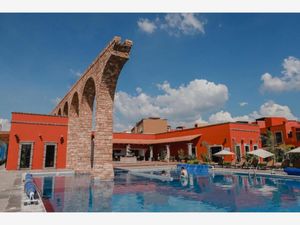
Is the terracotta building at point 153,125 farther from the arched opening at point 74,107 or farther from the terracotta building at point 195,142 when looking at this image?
the arched opening at point 74,107

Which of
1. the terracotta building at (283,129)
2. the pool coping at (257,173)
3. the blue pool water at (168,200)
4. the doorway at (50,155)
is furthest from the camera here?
Answer: the terracotta building at (283,129)

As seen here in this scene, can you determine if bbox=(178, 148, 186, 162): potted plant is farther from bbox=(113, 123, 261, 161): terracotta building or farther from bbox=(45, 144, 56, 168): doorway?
bbox=(45, 144, 56, 168): doorway

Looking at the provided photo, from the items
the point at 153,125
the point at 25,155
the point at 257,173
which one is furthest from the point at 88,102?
the point at 153,125

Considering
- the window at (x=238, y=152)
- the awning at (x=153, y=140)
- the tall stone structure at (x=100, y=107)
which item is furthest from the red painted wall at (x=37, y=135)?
the window at (x=238, y=152)

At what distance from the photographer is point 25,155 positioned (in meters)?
18.1

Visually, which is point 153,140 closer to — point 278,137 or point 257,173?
point 278,137

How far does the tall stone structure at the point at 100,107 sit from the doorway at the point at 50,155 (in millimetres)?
2400

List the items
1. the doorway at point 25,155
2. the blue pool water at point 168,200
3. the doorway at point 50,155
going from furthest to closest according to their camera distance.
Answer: the doorway at point 50,155 < the doorway at point 25,155 < the blue pool water at point 168,200

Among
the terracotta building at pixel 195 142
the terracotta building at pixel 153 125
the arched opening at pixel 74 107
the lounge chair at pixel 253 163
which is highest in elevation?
the terracotta building at pixel 153 125

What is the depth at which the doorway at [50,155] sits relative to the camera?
19031 millimetres

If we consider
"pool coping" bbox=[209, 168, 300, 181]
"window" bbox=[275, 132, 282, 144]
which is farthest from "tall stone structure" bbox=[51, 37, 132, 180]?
"window" bbox=[275, 132, 282, 144]

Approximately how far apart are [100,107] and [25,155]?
340 inches
